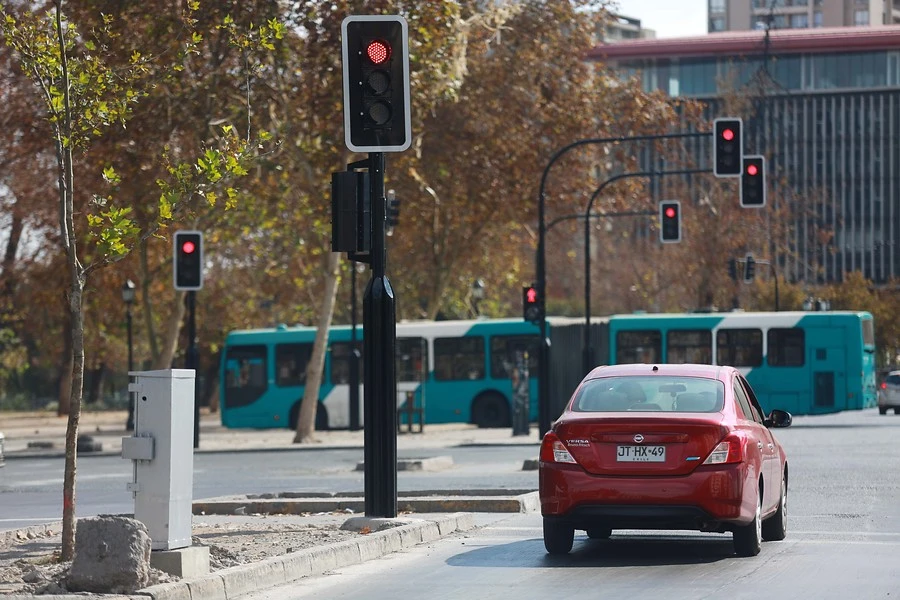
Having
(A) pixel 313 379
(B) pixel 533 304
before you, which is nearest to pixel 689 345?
(B) pixel 533 304

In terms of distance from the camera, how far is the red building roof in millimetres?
116375

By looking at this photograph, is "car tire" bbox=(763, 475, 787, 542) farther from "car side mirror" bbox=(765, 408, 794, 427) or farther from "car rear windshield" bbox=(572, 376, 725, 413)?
"car rear windshield" bbox=(572, 376, 725, 413)

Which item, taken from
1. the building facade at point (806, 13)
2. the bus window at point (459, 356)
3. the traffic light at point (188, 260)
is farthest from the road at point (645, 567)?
the building facade at point (806, 13)

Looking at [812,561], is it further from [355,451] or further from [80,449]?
[80,449]

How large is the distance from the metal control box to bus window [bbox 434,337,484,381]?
115 feet

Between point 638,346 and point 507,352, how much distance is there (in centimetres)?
366

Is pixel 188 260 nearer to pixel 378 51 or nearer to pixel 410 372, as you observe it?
pixel 410 372

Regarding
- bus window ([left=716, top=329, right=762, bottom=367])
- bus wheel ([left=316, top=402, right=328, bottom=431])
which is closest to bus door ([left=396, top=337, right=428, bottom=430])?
bus wheel ([left=316, top=402, right=328, bottom=431])

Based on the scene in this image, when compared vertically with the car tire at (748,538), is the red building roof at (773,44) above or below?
above

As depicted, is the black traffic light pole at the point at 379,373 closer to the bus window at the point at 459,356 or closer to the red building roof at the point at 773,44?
the bus window at the point at 459,356

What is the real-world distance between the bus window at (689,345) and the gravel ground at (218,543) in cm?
2839

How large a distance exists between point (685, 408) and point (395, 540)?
2.65m

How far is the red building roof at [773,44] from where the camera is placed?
11638 centimetres

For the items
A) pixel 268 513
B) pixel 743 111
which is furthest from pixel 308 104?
pixel 743 111
